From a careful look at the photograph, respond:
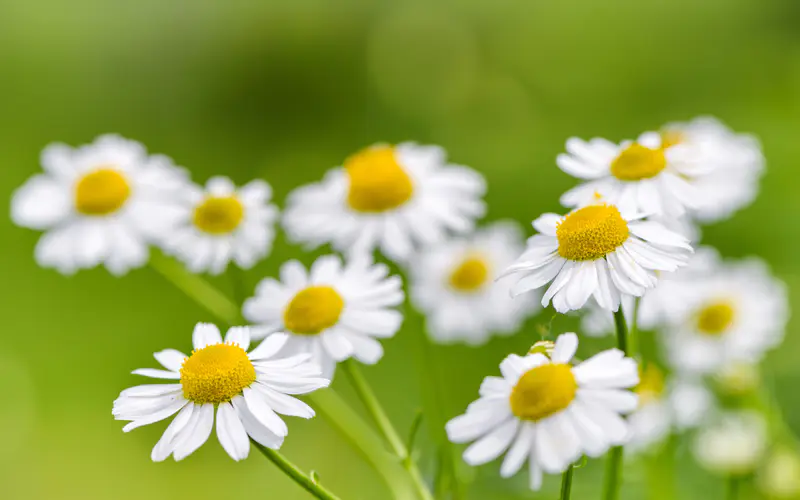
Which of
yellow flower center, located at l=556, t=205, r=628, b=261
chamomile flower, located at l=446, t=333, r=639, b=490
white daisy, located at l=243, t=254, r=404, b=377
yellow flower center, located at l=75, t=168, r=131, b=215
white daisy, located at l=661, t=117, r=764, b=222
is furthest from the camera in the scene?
yellow flower center, located at l=75, t=168, r=131, b=215

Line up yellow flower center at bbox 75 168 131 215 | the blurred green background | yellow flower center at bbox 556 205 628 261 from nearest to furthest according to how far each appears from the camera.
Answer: yellow flower center at bbox 556 205 628 261
yellow flower center at bbox 75 168 131 215
the blurred green background

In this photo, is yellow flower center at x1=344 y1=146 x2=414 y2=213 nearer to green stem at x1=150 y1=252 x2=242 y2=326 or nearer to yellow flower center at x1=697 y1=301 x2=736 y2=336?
green stem at x1=150 y1=252 x2=242 y2=326

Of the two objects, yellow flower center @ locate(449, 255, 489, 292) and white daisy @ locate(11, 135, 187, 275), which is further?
yellow flower center @ locate(449, 255, 489, 292)

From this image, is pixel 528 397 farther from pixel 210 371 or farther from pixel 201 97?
pixel 201 97

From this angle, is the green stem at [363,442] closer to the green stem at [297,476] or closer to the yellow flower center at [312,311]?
the yellow flower center at [312,311]

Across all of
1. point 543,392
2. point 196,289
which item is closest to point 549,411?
point 543,392

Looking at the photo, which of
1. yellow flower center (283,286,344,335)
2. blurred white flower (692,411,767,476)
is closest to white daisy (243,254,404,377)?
yellow flower center (283,286,344,335)

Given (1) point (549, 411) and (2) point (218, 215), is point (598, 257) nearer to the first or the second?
(1) point (549, 411)

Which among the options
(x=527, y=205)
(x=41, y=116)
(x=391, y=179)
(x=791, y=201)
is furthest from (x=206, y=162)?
(x=391, y=179)
